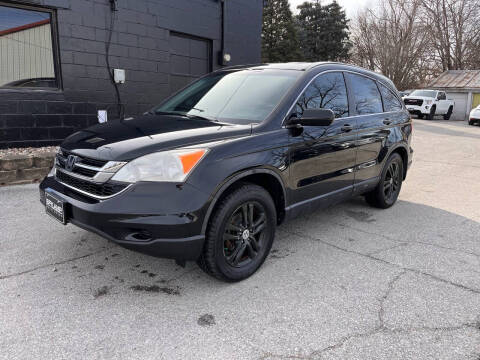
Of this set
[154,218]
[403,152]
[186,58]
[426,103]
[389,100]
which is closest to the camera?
[154,218]

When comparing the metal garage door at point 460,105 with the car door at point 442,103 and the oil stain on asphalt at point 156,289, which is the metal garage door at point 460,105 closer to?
the car door at point 442,103

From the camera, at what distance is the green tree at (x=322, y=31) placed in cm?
3656

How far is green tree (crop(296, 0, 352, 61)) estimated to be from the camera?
36.6m

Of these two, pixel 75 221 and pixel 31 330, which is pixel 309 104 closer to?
pixel 75 221

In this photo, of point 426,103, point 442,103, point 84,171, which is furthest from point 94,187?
point 442,103

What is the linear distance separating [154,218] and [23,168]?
4.11 m

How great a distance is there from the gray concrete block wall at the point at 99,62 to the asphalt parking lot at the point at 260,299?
2966mm

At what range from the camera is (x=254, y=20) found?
1041cm

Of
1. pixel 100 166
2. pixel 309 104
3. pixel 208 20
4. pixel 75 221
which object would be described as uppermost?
pixel 208 20

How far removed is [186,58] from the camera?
9047 millimetres

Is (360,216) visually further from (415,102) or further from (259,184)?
(415,102)

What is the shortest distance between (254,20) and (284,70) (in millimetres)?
7482

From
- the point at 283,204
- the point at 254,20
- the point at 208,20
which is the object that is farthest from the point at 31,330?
the point at 254,20

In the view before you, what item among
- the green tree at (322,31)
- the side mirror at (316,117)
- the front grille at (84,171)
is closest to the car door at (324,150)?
the side mirror at (316,117)
